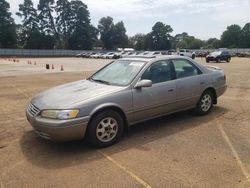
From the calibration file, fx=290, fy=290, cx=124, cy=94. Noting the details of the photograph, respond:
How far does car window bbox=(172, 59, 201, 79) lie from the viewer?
6375 mm

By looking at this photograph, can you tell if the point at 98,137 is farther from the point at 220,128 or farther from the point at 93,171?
the point at 220,128

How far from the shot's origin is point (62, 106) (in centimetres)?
474

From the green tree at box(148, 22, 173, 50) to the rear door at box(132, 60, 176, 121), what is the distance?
338 feet

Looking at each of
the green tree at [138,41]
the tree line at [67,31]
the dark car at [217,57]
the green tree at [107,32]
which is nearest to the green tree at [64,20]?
the tree line at [67,31]

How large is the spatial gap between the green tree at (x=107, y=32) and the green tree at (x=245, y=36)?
51.5 m

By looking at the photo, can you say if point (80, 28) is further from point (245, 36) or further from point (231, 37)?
point (245, 36)

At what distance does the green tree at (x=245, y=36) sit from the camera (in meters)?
111

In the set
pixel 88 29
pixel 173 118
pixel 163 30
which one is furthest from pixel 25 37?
pixel 173 118

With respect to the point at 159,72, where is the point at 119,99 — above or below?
below

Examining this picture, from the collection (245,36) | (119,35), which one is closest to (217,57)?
(119,35)

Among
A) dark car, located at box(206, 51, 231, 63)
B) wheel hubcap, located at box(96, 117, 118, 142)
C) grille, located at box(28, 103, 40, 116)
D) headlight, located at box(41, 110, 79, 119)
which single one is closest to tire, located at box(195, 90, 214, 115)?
wheel hubcap, located at box(96, 117, 118, 142)

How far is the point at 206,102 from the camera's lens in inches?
A: 276

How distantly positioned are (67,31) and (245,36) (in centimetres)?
6911

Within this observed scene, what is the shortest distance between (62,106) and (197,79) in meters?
3.39
